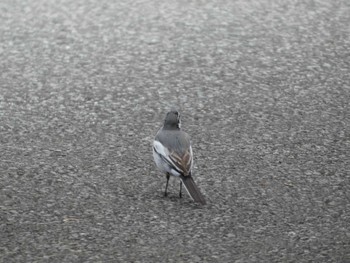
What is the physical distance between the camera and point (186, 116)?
10.1 metres

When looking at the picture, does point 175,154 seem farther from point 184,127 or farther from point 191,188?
point 184,127

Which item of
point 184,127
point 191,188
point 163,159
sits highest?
point 163,159

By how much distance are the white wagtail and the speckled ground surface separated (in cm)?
26

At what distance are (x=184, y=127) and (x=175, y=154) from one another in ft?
6.99

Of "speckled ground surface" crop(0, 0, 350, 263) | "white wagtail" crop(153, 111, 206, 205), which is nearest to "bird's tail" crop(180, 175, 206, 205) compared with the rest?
"white wagtail" crop(153, 111, 206, 205)

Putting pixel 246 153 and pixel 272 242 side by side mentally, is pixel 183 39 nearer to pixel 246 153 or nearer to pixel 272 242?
pixel 246 153

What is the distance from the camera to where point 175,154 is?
7703 millimetres

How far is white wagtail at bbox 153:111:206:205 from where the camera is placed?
7598mm

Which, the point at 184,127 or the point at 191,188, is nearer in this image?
the point at 191,188

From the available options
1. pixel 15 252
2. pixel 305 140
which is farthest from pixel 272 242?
pixel 305 140

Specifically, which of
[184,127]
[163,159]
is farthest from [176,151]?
[184,127]

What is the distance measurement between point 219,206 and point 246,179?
70cm

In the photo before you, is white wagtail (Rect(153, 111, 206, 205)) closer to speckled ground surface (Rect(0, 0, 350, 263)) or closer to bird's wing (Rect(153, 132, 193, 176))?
bird's wing (Rect(153, 132, 193, 176))

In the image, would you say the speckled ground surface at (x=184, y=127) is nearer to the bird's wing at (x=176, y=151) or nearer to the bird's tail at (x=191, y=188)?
the bird's tail at (x=191, y=188)
